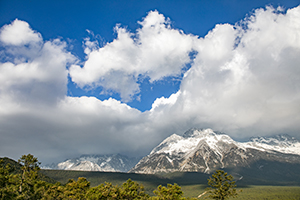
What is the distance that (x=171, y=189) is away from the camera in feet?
235

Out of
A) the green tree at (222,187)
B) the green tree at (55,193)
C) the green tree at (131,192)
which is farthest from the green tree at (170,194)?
the green tree at (55,193)

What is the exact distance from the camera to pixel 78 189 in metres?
90.4

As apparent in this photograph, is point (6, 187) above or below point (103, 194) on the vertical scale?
above

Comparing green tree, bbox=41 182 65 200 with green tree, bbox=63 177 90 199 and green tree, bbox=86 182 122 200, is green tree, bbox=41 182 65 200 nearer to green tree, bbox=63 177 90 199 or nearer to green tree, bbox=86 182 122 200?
green tree, bbox=63 177 90 199

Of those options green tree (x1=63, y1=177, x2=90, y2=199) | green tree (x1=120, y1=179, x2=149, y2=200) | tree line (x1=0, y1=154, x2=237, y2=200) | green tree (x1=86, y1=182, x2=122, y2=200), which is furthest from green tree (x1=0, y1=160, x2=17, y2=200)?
green tree (x1=120, y1=179, x2=149, y2=200)

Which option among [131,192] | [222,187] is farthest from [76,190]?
[222,187]

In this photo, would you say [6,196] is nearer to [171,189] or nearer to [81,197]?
[81,197]

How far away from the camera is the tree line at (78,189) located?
2511 inches

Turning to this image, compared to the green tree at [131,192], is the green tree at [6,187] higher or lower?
higher

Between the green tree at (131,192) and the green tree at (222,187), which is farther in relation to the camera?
the green tree at (131,192)

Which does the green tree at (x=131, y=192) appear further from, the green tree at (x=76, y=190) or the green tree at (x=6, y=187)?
the green tree at (x=6, y=187)

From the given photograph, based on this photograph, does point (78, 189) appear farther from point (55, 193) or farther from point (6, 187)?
point (6, 187)

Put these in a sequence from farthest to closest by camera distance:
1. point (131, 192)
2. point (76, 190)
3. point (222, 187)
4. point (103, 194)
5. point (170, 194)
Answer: point (76, 190)
point (103, 194)
point (131, 192)
point (170, 194)
point (222, 187)

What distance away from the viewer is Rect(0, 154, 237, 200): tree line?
63.8 meters
